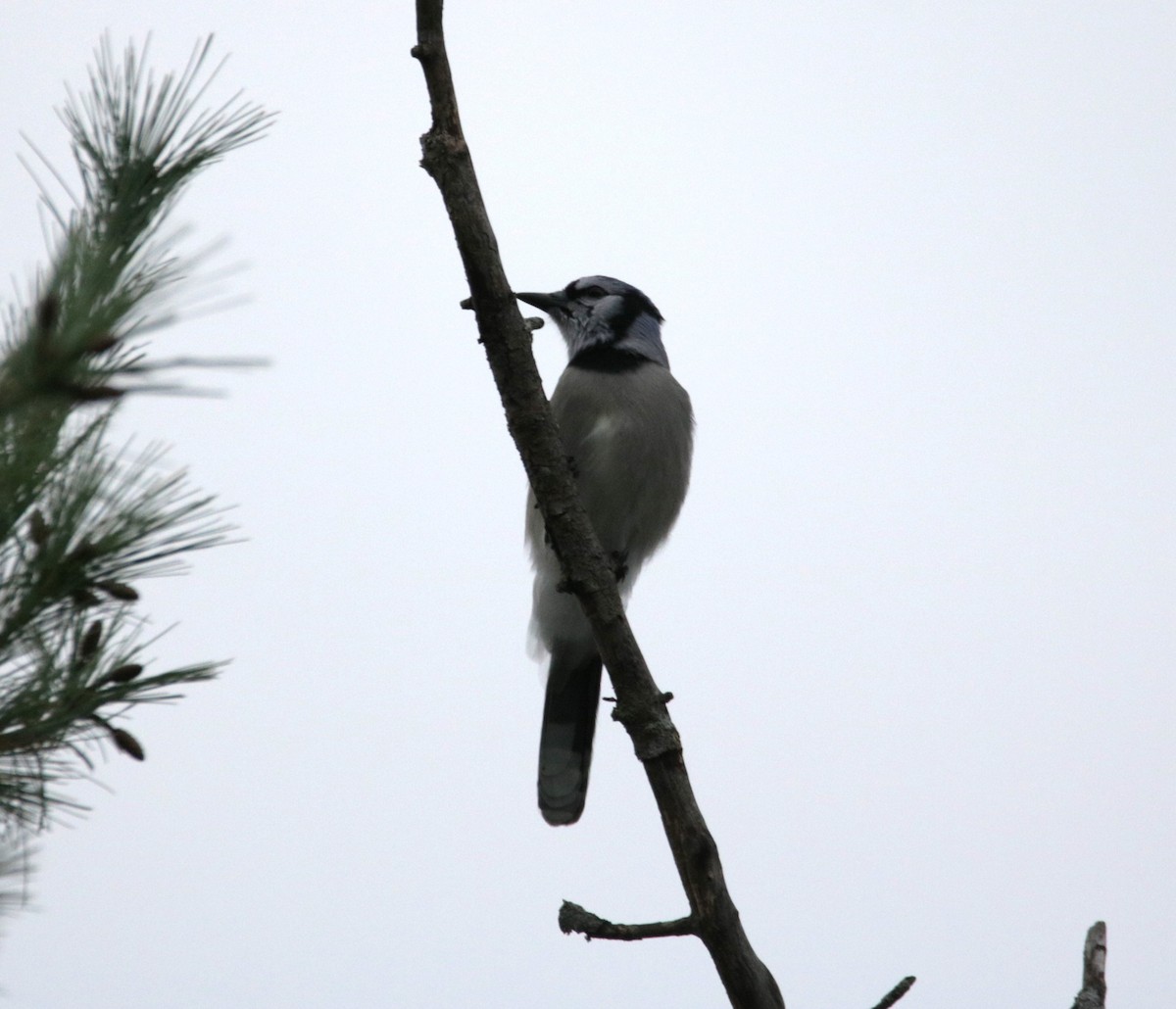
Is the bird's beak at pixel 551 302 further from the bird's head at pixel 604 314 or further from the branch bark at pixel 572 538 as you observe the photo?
the branch bark at pixel 572 538

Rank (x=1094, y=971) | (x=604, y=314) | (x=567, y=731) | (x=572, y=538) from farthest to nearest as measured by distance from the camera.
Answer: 1. (x=604, y=314)
2. (x=567, y=731)
3. (x=572, y=538)
4. (x=1094, y=971)

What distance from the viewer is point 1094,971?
2.25 m

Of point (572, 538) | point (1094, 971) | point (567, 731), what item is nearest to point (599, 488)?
point (567, 731)

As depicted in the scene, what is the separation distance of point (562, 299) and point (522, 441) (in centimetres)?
194

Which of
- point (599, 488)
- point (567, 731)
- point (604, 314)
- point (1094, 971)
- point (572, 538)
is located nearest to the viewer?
point (1094, 971)

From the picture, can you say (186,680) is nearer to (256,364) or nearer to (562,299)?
(256,364)

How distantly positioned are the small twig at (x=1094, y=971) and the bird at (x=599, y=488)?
1667mm

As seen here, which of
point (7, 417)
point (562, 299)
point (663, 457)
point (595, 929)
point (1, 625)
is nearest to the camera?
point (7, 417)

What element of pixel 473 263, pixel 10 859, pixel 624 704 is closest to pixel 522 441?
pixel 473 263

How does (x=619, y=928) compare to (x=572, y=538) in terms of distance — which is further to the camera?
(x=572, y=538)

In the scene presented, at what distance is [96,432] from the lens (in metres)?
1.29

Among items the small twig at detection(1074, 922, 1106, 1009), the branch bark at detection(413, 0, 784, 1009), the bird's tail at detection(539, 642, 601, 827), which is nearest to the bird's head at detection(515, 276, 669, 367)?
the bird's tail at detection(539, 642, 601, 827)

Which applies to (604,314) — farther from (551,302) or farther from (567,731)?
(567,731)

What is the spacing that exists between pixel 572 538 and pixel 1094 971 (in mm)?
1233
